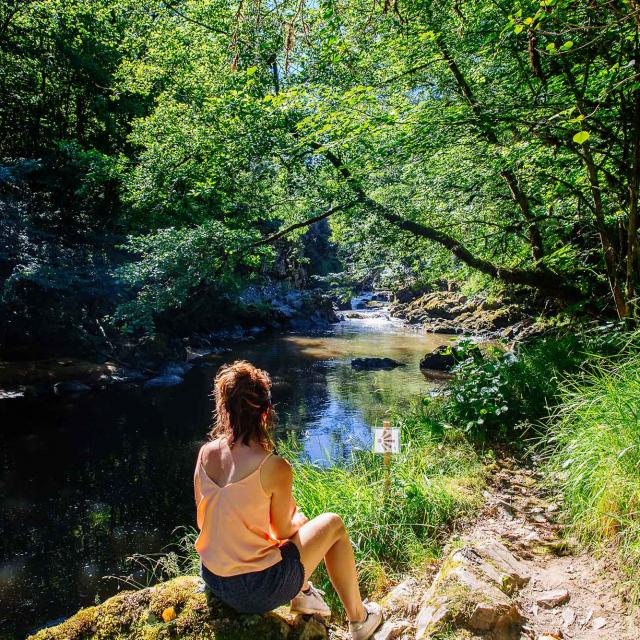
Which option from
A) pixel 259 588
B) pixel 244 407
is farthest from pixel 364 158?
pixel 259 588

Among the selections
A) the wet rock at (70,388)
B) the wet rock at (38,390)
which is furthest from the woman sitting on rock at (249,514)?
the wet rock at (70,388)

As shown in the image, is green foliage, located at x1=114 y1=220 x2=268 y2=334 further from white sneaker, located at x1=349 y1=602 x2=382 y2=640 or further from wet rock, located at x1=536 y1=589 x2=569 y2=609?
wet rock, located at x1=536 y1=589 x2=569 y2=609

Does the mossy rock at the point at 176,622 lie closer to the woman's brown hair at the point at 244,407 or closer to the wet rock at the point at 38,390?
the woman's brown hair at the point at 244,407

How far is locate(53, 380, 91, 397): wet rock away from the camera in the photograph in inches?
543

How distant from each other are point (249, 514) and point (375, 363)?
1416 centimetres

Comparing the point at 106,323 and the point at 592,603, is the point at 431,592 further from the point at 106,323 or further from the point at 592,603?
the point at 106,323

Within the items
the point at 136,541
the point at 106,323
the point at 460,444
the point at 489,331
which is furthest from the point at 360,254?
the point at 489,331

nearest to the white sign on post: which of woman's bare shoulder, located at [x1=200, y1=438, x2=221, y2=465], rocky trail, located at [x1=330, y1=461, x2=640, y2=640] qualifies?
rocky trail, located at [x1=330, y1=461, x2=640, y2=640]

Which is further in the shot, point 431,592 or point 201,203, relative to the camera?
point 201,203

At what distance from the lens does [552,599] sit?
271 centimetres

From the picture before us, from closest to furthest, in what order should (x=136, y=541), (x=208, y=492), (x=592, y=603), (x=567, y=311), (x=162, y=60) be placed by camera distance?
(x=208, y=492)
(x=592, y=603)
(x=136, y=541)
(x=567, y=311)
(x=162, y=60)

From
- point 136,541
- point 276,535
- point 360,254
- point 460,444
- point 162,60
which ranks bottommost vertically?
point 136,541

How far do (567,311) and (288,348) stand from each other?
45.3ft

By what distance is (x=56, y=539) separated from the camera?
21.5ft
